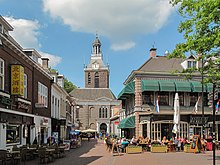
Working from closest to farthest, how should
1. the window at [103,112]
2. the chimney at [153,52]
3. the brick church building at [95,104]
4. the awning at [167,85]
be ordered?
the awning at [167,85] → the chimney at [153,52] → the brick church building at [95,104] → the window at [103,112]

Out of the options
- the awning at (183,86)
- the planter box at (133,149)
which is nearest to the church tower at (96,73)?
the awning at (183,86)

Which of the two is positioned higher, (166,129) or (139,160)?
(166,129)

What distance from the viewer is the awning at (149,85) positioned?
4006cm

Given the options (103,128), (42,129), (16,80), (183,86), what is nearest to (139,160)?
(16,80)

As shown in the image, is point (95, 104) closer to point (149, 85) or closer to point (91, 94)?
point (91, 94)

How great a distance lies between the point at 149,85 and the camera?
40281 millimetres

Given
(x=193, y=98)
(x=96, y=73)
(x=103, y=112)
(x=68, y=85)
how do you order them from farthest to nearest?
(x=96, y=73) < (x=68, y=85) < (x=103, y=112) < (x=193, y=98)

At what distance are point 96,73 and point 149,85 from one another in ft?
246

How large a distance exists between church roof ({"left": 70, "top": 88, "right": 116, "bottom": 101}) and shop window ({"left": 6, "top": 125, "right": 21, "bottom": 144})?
76.7 metres

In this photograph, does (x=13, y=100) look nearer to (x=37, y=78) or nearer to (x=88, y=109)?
(x=37, y=78)

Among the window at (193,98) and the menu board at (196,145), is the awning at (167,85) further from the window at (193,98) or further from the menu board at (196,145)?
the menu board at (196,145)

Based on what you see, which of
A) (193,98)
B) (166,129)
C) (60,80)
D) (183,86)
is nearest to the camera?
(166,129)

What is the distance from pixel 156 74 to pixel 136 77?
2.37 metres

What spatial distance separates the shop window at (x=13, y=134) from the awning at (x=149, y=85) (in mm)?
18682
